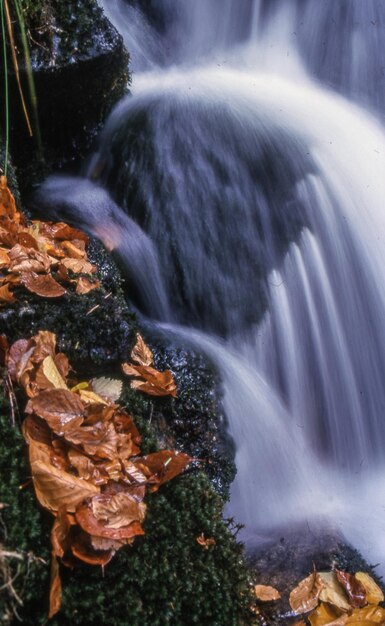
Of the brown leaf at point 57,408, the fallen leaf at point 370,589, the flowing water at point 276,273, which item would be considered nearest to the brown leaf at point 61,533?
the brown leaf at point 57,408

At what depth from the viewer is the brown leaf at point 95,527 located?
1862 millimetres

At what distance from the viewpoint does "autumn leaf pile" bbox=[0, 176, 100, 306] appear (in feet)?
8.70

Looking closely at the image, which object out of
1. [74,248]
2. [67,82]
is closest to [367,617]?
[74,248]

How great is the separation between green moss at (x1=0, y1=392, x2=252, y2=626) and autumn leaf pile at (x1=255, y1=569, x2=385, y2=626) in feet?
2.17

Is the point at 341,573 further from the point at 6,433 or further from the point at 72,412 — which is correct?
the point at 6,433

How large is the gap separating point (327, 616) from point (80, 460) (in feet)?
5.12

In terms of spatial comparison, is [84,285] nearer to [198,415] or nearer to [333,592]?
[198,415]

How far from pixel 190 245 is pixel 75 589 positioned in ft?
10.4

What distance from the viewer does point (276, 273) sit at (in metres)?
4.80

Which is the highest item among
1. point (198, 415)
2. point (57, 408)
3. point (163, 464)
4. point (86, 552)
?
point (57, 408)

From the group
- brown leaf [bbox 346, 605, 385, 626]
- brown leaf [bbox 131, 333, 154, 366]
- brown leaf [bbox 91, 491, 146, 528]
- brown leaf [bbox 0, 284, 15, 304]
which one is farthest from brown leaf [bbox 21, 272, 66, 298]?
brown leaf [bbox 346, 605, 385, 626]

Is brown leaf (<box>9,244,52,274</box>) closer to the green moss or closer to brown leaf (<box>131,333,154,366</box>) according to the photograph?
brown leaf (<box>131,333,154,366</box>)

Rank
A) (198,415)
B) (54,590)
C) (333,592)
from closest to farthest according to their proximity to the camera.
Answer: (54,590) < (333,592) < (198,415)

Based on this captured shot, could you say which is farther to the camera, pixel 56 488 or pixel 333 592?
pixel 333 592
